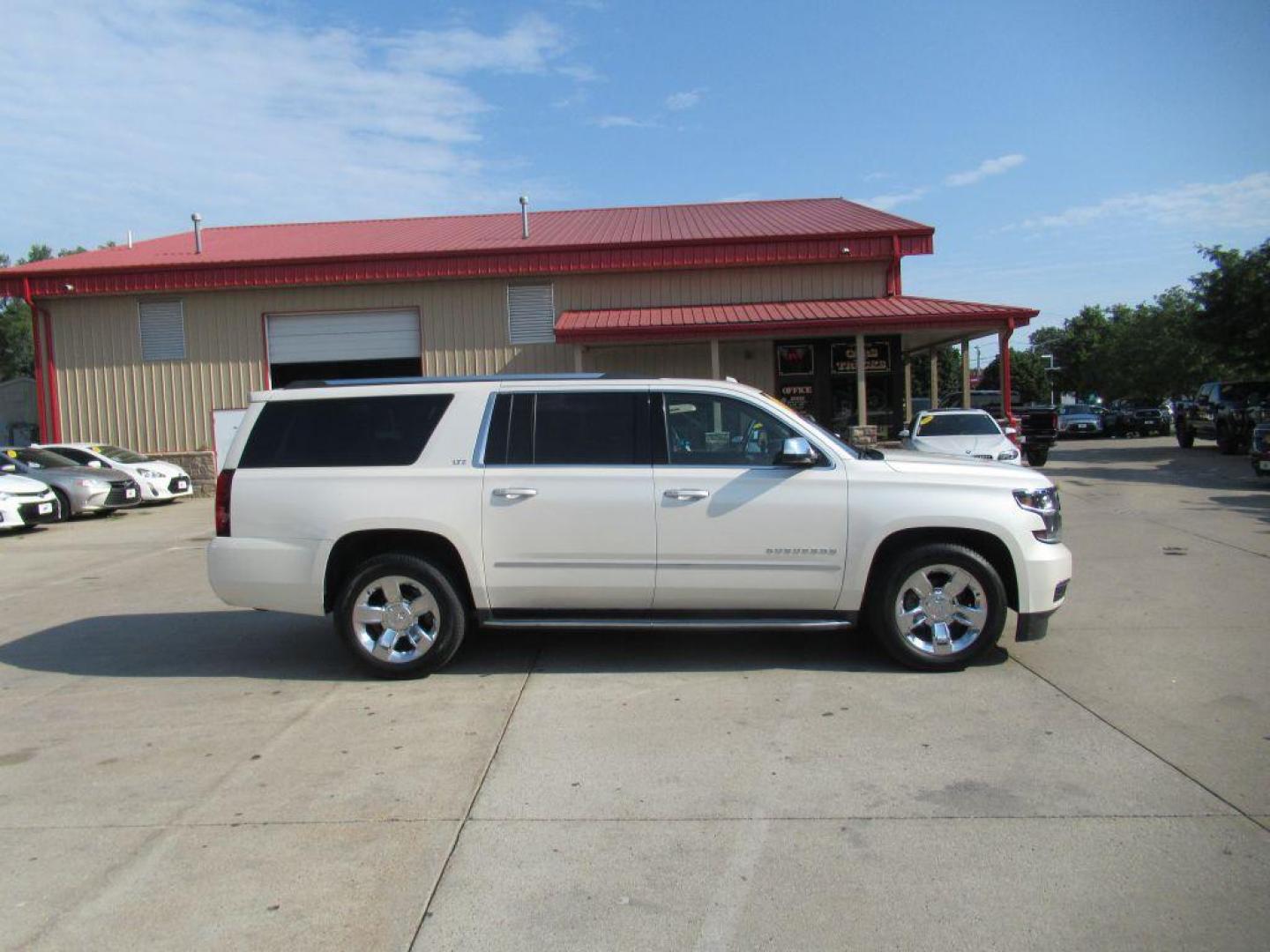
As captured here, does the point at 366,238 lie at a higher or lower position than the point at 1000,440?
higher

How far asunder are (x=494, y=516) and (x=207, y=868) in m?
2.78

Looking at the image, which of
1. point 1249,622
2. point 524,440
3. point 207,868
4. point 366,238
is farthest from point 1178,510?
point 366,238

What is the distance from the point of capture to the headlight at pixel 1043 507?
20.2ft

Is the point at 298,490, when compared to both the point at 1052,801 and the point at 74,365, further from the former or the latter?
the point at 74,365

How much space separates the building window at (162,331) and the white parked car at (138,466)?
3233 mm

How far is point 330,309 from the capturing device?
22469mm

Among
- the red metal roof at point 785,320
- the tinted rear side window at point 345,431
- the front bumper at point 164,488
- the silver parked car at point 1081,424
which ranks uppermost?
the red metal roof at point 785,320

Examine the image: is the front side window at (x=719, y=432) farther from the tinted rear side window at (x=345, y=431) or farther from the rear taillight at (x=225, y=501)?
the rear taillight at (x=225, y=501)

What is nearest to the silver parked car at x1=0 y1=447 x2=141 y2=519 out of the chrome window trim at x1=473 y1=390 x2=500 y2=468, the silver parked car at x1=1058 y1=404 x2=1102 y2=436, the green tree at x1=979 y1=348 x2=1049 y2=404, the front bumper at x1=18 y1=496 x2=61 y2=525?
the front bumper at x1=18 y1=496 x2=61 y2=525

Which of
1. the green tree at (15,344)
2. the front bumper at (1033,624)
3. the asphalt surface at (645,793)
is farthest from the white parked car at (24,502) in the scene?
the green tree at (15,344)

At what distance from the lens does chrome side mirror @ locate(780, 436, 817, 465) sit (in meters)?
5.99

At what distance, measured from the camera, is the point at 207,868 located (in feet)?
Answer: 12.7

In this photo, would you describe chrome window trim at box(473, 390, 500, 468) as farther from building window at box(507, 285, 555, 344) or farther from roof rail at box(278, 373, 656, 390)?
building window at box(507, 285, 555, 344)

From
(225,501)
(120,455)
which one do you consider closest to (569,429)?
(225,501)
